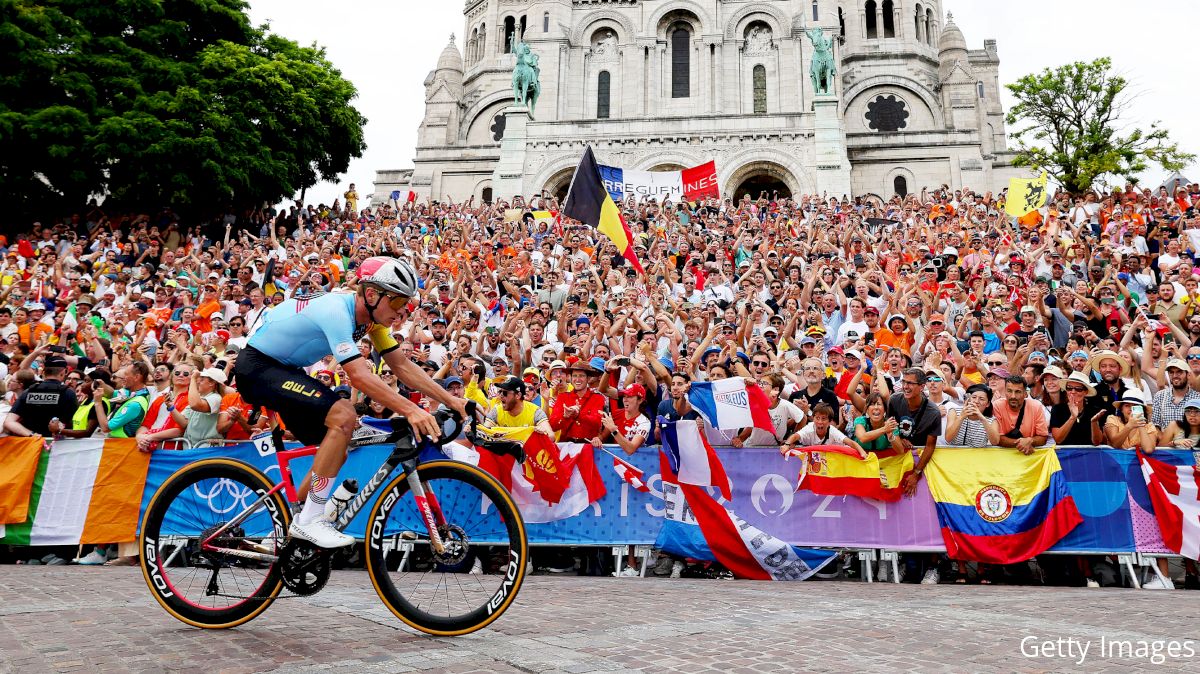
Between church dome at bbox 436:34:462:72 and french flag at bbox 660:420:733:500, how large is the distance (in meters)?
63.7

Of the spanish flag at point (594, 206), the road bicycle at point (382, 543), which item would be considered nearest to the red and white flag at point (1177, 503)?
the road bicycle at point (382, 543)

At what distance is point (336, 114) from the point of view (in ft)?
117

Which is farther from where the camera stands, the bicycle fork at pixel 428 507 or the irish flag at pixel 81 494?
the irish flag at pixel 81 494

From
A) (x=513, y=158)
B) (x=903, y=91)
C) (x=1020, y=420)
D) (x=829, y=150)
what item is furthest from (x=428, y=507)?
(x=903, y=91)

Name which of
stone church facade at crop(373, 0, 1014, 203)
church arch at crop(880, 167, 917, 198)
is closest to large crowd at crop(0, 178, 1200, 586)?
stone church facade at crop(373, 0, 1014, 203)

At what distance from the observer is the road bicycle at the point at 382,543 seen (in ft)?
14.9

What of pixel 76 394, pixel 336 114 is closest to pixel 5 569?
pixel 76 394

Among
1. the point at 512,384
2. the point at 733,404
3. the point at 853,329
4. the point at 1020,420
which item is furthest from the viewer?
the point at 853,329

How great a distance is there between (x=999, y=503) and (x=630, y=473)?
3.70 m

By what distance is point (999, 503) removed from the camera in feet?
26.1

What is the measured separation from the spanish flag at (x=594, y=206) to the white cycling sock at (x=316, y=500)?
13752 mm

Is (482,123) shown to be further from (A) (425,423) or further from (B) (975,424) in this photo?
(A) (425,423)

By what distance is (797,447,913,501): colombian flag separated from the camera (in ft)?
26.7

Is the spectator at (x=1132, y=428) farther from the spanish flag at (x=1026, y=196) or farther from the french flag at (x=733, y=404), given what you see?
the spanish flag at (x=1026, y=196)
